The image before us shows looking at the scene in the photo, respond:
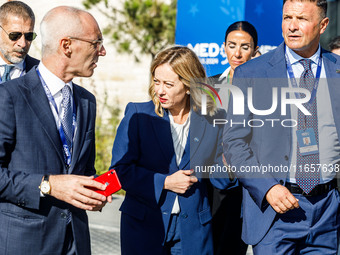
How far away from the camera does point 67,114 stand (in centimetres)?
305

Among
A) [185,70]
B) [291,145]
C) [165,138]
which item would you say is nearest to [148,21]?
[185,70]

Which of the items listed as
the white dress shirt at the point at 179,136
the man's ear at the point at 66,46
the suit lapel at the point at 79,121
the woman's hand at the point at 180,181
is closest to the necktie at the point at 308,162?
the woman's hand at the point at 180,181

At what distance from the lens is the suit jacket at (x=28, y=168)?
109 inches

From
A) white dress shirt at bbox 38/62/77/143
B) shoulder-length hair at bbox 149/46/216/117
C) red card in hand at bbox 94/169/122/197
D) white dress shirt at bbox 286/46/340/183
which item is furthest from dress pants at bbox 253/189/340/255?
white dress shirt at bbox 38/62/77/143

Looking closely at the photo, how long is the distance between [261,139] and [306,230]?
0.58 m

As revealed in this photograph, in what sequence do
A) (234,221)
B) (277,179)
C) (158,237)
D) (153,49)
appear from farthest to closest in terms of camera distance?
(153,49), (234,221), (158,237), (277,179)

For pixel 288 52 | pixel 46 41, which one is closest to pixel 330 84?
pixel 288 52

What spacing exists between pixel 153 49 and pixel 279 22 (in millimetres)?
8739

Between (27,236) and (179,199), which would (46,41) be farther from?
(179,199)

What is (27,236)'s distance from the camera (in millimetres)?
2846

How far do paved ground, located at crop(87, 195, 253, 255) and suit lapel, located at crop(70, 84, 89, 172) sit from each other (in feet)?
11.6

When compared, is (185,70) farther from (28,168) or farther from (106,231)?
(106,231)

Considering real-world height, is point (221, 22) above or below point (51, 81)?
above

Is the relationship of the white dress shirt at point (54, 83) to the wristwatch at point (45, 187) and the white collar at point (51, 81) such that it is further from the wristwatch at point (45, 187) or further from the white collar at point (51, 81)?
the wristwatch at point (45, 187)
